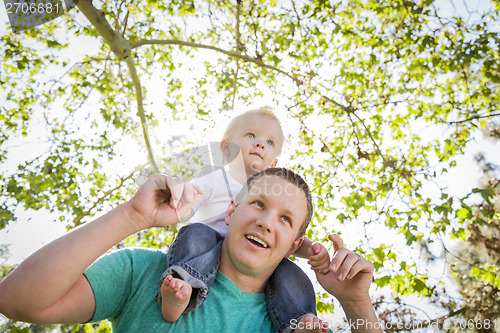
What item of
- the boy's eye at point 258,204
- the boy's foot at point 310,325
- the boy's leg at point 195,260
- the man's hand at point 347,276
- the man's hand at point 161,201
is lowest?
the boy's foot at point 310,325

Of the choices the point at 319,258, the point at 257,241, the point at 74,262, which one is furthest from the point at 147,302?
the point at 319,258

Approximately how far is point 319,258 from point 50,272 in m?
1.12

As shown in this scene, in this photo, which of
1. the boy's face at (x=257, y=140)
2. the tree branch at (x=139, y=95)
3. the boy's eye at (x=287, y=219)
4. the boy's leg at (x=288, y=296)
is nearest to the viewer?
the boy's leg at (x=288, y=296)

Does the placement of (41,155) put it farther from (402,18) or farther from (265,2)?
(402,18)

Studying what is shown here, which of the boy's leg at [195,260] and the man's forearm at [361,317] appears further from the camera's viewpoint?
the man's forearm at [361,317]

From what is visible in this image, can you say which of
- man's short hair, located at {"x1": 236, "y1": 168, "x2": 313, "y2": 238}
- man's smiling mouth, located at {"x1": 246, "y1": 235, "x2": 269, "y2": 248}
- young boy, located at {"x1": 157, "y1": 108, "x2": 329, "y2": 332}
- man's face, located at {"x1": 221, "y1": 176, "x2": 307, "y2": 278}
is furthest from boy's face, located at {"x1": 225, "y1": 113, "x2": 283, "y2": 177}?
man's smiling mouth, located at {"x1": 246, "y1": 235, "x2": 269, "y2": 248}

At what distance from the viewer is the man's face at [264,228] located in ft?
4.76

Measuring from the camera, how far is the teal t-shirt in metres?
1.21

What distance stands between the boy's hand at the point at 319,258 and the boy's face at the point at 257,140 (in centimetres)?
108

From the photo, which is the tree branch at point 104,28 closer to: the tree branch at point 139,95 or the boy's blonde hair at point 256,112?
the tree branch at point 139,95

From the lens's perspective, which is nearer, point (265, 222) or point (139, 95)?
point (265, 222)

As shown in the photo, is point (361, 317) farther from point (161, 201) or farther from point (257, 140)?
point (257, 140)

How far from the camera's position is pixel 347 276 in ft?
4.90

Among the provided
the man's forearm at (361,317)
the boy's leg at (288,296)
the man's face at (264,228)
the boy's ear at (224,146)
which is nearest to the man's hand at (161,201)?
→ the man's face at (264,228)
